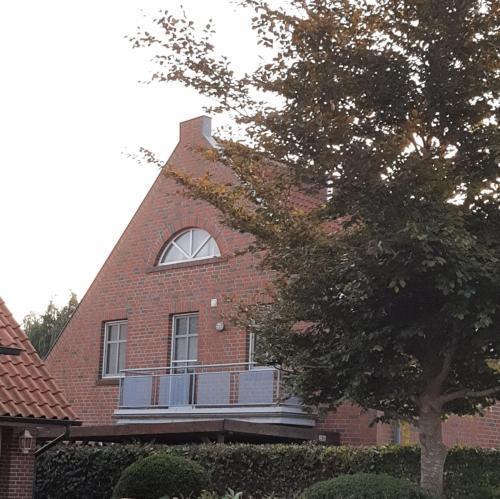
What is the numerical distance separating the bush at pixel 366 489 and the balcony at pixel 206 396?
27.9 ft

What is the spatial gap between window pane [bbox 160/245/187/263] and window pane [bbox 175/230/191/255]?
0.51 ft

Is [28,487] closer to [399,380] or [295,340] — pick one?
[295,340]

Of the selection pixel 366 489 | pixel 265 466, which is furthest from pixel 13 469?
pixel 366 489

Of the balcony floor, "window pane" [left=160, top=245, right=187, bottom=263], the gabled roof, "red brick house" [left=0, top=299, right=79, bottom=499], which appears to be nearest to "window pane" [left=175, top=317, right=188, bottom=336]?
"window pane" [left=160, top=245, right=187, bottom=263]

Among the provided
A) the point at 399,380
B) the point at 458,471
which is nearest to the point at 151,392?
the point at 458,471

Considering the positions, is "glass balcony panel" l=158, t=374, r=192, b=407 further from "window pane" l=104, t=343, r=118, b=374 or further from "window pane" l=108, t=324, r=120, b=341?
"window pane" l=108, t=324, r=120, b=341

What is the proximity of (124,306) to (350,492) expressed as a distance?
15497mm

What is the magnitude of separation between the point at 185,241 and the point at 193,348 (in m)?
2.90

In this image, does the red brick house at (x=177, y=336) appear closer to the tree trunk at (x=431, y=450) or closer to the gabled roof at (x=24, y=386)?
the gabled roof at (x=24, y=386)

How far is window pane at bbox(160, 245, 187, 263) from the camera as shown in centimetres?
2505

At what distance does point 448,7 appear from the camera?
430 inches

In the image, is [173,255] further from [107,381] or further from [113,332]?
[107,381]

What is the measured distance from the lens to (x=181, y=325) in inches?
969

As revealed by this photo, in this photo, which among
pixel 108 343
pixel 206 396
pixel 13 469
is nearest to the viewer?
pixel 13 469
